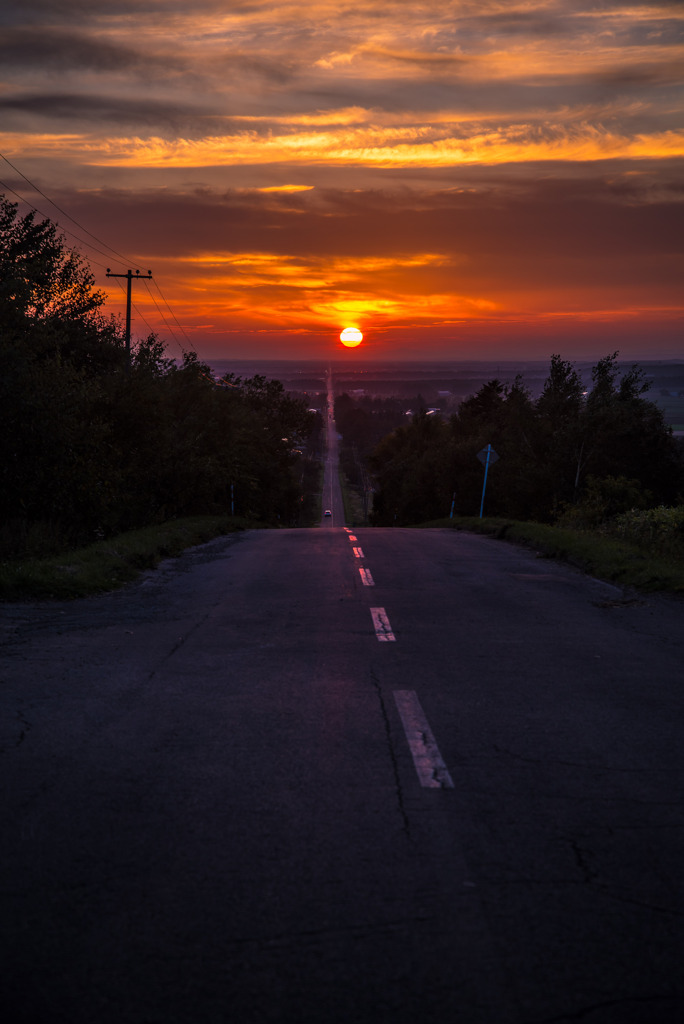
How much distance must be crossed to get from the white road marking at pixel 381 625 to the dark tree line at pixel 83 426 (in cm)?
832

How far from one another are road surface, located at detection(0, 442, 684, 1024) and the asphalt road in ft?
0.05

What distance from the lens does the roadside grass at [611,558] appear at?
42.6 feet

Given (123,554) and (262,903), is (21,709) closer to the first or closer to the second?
(262,903)

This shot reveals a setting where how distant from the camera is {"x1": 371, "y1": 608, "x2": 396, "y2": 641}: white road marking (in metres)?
9.08

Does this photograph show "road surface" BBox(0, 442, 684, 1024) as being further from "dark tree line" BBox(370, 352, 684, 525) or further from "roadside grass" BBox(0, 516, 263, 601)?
"dark tree line" BBox(370, 352, 684, 525)

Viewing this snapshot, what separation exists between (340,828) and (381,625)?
18.0 ft

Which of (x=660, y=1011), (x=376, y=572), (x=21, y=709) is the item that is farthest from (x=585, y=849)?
(x=376, y=572)

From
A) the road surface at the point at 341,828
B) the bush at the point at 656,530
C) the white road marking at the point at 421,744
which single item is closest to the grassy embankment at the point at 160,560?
the bush at the point at 656,530

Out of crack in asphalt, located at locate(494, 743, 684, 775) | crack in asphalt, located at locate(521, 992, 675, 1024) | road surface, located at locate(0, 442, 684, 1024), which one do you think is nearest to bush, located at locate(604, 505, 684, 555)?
road surface, located at locate(0, 442, 684, 1024)

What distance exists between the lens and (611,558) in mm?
15531

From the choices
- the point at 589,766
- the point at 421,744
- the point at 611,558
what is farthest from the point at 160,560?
the point at 589,766

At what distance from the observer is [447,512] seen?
83.2 meters

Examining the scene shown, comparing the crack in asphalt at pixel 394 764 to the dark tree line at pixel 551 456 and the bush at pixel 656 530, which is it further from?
the dark tree line at pixel 551 456

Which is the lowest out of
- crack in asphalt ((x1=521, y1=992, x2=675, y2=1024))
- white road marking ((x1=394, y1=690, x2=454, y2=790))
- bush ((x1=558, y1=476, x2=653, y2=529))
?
bush ((x1=558, y1=476, x2=653, y2=529))
